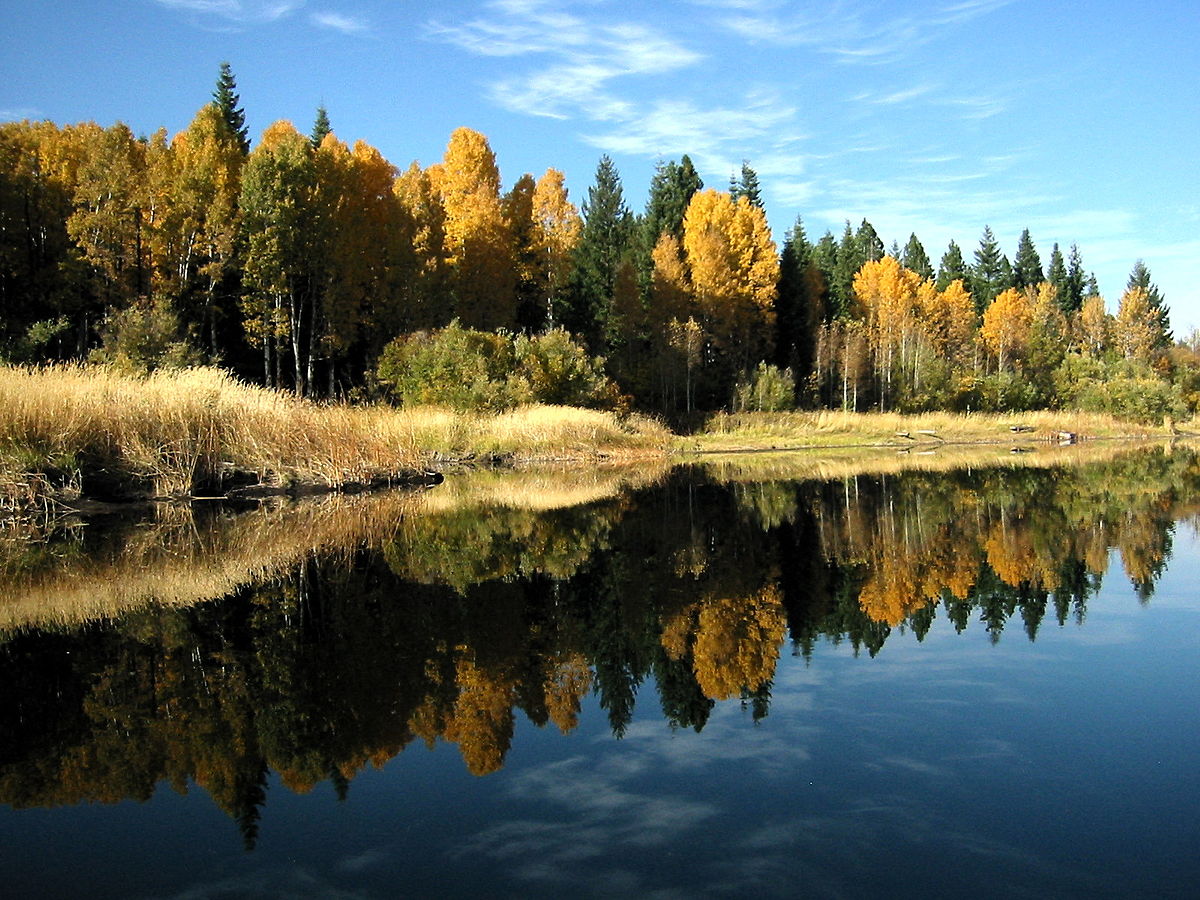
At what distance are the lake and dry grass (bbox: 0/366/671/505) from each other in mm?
3992

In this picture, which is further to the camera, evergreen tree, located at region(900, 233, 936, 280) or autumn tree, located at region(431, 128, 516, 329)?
evergreen tree, located at region(900, 233, 936, 280)

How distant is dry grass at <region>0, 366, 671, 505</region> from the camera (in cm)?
1565

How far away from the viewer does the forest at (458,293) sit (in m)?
34.1

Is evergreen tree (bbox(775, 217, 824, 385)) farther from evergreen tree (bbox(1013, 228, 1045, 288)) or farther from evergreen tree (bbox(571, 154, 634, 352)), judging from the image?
evergreen tree (bbox(1013, 228, 1045, 288))

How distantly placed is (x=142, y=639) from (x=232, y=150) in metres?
34.4

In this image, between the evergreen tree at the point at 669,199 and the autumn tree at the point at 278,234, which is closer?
the autumn tree at the point at 278,234

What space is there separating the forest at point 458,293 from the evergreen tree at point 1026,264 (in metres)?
22.9

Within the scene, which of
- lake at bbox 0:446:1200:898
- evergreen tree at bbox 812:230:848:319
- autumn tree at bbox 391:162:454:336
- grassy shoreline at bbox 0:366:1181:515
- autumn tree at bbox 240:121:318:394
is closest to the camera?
lake at bbox 0:446:1200:898

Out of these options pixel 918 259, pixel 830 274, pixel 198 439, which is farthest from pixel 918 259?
pixel 198 439

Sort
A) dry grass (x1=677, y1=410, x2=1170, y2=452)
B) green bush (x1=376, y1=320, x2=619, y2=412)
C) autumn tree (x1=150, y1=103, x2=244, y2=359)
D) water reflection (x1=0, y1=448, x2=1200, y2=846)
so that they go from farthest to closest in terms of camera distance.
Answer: dry grass (x1=677, y1=410, x2=1170, y2=452), autumn tree (x1=150, y1=103, x2=244, y2=359), green bush (x1=376, y1=320, x2=619, y2=412), water reflection (x1=0, y1=448, x2=1200, y2=846)

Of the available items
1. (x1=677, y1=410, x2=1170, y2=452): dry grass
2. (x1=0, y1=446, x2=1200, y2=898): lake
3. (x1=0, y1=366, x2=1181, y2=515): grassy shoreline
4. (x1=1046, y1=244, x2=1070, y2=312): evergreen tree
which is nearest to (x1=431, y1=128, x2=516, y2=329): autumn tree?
(x1=677, y1=410, x2=1170, y2=452): dry grass

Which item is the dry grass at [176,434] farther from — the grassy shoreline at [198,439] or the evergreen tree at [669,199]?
the evergreen tree at [669,199]

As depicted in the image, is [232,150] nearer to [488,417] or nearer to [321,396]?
[321,396]

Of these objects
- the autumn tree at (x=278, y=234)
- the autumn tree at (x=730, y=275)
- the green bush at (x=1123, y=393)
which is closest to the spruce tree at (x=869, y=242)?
the green bush at (x=1123, y=393)
